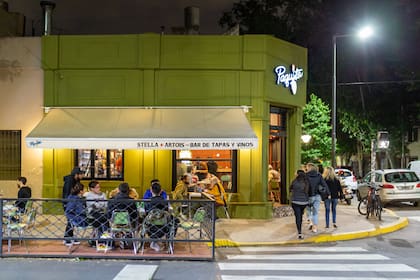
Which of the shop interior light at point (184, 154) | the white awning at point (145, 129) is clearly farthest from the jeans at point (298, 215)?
the shop interior light at point (184, 154)

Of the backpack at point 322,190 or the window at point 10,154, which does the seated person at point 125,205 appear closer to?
the backpack at point 322,190

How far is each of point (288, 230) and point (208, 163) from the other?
3344mm

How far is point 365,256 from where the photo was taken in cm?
902

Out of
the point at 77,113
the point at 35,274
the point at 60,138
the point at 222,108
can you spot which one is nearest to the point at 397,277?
the point at 35,274

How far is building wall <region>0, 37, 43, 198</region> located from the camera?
1370 centimetres

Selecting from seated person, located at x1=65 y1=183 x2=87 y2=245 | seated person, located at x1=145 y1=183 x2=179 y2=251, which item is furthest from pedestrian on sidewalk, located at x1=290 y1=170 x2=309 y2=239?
seated person, located at x1=65 y1=183 x2=87 y2=245

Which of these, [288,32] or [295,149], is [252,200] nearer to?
[295,149]

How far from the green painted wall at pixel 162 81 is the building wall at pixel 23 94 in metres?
0.32

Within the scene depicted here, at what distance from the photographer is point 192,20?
15859 millimetres

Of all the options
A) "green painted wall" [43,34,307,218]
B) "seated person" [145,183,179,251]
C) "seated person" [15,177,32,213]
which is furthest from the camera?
"green painted wall" [43,34,307,218]

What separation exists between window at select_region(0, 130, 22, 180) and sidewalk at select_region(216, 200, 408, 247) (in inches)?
257

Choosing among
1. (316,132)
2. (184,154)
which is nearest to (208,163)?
(184,154)

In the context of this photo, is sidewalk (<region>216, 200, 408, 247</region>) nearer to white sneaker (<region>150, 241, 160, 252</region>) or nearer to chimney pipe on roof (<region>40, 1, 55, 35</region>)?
white sneaker (<region>150, 241, 160, 252</region>)

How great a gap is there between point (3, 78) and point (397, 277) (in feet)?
39.9
